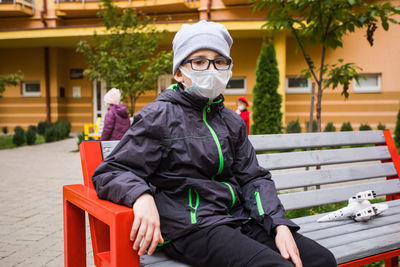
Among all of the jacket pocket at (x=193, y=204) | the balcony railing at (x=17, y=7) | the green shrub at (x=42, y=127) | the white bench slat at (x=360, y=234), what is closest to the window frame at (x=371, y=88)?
the green shrub at (x=42, y=127)

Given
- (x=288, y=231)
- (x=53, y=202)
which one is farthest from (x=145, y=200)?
(x=53, y=202)

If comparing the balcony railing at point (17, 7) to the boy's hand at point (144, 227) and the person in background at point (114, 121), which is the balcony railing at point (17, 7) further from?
the boy's hand at point (144, 227)

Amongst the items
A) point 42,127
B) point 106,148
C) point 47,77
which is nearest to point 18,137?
point 42,127

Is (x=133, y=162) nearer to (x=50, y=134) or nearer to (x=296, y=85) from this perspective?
(x=50, y=134)

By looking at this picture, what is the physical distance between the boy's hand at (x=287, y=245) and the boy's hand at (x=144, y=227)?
1.91 ft

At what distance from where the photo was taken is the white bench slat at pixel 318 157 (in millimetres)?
2666

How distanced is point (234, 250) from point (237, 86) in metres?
15.4

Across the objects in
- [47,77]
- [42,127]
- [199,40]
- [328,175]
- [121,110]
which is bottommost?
[42,127]

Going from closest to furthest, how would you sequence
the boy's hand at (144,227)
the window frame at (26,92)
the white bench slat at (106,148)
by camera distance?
the boy's hand at (144,227) < the white bench slat at (106,148) < the window frame at (26,92)

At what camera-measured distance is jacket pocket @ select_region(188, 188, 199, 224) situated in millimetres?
→ 1666

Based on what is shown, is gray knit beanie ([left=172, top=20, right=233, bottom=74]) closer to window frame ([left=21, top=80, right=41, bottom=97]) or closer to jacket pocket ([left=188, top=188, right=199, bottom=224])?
jacket pocket ([left=188, top=188, right=199, bottom=224])

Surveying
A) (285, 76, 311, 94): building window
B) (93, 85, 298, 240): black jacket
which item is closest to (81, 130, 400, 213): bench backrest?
(93, 85, 298, 240): black jacket

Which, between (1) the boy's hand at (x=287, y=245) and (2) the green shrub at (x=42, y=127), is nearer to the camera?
(1) the boy's hand at (x=287, y=245)

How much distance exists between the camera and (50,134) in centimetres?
1447
